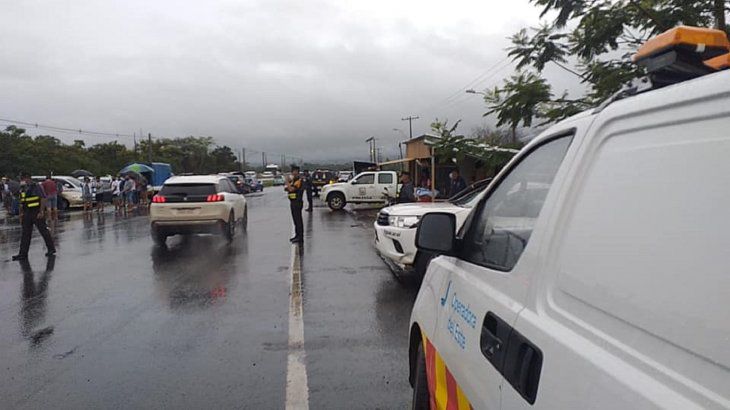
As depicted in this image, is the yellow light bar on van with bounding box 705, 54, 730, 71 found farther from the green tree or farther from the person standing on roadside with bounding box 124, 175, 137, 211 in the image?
the person standing on roadside with bounding box 124, 175, 137, 211

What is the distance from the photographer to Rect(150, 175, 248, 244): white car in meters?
12.3

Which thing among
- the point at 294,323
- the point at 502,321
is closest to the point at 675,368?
the point at 502,321

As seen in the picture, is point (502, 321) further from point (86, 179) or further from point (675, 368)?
point (86, 179)

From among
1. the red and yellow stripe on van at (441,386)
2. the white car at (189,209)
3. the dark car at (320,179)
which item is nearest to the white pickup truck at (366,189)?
the white car at (189,209)

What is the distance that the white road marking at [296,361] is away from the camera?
3924 millimetres

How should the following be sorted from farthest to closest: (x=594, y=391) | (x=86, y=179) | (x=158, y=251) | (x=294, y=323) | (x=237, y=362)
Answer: (x=86, y=179) < (x=158, y=251) < (x=294, y=323) < (x=237, y=362) < (x=594, y=391)

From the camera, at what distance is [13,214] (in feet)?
77.9

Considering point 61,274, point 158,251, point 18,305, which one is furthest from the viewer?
point 158,251

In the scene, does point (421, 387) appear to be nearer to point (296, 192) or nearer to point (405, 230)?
point (405, 230)

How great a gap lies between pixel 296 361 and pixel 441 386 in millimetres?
2404

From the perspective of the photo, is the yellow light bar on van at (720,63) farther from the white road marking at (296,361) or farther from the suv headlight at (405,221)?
the suv headlight at (405,221)

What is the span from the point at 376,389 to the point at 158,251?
8632 millimetres

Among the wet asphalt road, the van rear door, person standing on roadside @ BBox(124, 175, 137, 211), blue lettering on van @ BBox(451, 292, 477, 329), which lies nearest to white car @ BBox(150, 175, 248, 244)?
the wet asphalt road

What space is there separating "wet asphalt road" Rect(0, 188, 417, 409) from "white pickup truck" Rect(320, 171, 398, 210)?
1269 cm
